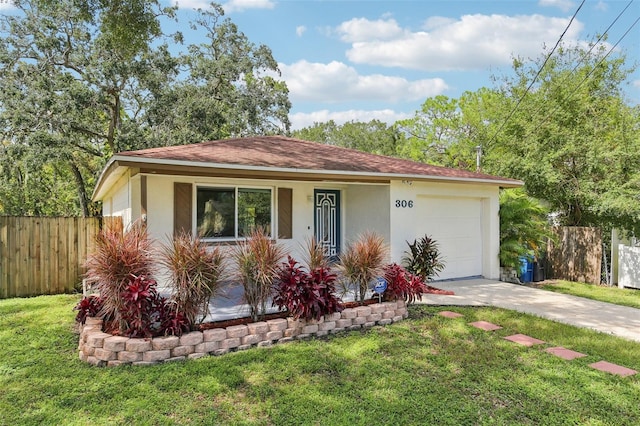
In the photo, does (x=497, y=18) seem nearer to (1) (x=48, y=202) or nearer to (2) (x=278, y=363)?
(2) (x=278, y=363)

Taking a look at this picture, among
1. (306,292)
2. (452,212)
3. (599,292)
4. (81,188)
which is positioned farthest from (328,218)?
(81,188)

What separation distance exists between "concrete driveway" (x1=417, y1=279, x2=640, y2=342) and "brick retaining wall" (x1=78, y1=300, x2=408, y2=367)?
8.98 ft

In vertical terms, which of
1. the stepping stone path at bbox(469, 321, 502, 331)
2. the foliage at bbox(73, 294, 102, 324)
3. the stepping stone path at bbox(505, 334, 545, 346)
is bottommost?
the stepping stone path at bbox(505, 334, 545, 346)

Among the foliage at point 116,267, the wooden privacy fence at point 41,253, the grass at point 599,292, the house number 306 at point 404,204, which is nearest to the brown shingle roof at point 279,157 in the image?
the house number 306 at point 404,204

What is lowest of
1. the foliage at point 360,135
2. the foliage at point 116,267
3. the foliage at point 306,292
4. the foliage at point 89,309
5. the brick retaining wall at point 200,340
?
the brick retaining wall at point 200,340

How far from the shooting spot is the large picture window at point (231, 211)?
29.0ft

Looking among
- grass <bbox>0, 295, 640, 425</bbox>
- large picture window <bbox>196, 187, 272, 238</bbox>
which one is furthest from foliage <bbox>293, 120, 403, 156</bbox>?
grass <bbox>0, 295, 640, 425</bbox>

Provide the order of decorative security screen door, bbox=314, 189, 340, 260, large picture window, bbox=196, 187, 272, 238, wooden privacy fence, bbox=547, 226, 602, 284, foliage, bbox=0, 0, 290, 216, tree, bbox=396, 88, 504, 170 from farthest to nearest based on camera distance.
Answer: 1. tree, bbox=396, 88, 504, 170
2. foliage, bbox=0, 0, 290, 216
3. wooden privacy fence, bbox=547, 226, 602, 284
4. decorative security screen door, bbox=314, 189, 340, 260
5. large picture window, bbox=196, 187, 272, 238

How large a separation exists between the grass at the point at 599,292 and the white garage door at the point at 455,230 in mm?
2158

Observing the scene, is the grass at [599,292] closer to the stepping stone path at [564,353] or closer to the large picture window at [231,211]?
the stepping stone path at [564,353]

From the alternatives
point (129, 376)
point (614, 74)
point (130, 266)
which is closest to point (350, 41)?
point (614, 74)

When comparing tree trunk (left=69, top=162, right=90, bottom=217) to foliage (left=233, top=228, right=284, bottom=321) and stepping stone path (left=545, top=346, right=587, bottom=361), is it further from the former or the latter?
stepping stone path (left=545, top=346, right=587, bottom=361)

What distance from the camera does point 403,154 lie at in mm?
34094

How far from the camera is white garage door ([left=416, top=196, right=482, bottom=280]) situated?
408 inches
